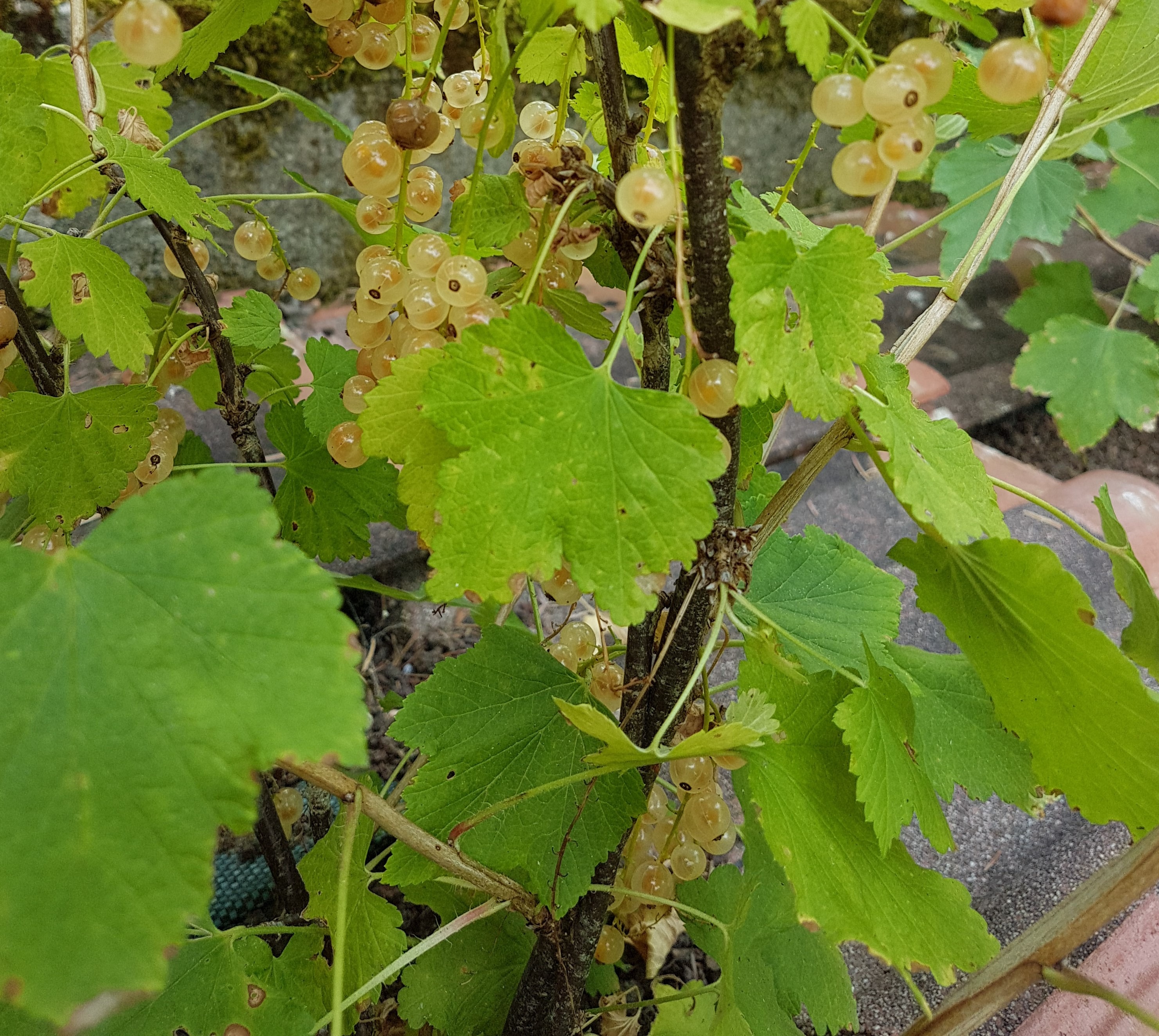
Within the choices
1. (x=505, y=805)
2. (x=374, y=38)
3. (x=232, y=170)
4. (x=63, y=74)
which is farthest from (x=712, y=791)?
(x=232, y=170)

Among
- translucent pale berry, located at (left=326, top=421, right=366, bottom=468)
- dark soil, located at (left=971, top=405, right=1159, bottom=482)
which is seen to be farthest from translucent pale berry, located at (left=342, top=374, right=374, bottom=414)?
dark soil, located at (left=971, top=405, right=1159, bottom=482)

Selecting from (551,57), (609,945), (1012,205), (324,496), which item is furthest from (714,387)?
(1012,205)

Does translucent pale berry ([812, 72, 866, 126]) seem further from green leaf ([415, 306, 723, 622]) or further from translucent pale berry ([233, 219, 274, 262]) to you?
translucent pale berry ([233, 219, 274, 262])

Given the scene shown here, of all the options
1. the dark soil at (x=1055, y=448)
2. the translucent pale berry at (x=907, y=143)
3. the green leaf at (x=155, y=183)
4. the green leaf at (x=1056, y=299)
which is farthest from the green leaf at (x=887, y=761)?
the green leaf at (x=1056, y=299)

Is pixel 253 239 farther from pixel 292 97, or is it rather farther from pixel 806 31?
pixel 806 31

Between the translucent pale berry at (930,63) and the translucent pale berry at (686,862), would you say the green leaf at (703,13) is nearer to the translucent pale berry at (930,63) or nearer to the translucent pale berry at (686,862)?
the translucent pale berry at (930,63)
